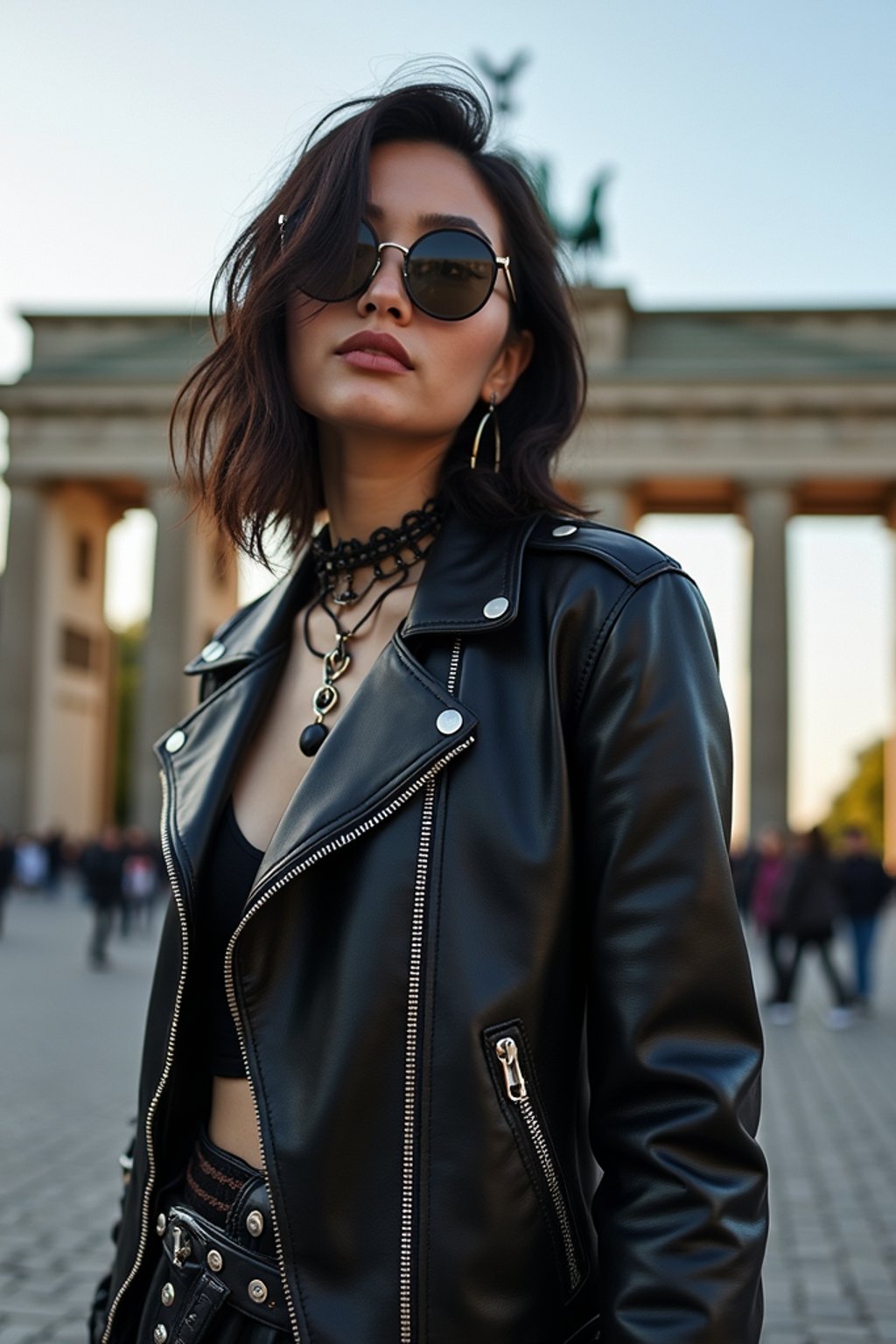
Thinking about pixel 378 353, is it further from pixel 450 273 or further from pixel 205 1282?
pixel 205 1282

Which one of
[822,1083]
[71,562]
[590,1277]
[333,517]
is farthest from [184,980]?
[71,562]

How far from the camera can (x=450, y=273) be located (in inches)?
82.0

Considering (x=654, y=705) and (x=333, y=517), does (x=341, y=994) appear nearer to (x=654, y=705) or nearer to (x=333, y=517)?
(x=654, y=705)

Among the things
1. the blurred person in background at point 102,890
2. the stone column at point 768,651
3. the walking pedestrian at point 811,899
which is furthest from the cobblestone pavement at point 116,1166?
the stone column at point 768,651

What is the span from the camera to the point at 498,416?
239 centimetres

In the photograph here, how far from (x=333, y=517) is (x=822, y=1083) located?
9817 mm

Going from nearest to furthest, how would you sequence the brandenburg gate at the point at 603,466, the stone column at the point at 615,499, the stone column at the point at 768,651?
the stone column at the point at 768,651 → the brandenburg gate at the point at 603,466 → the stone column at the point at 615,499

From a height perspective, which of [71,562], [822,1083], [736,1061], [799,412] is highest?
[799,412]

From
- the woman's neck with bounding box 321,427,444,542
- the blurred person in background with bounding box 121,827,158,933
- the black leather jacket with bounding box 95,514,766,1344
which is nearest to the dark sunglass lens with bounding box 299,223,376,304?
the woman's neck with bounding box 321,427,444,542

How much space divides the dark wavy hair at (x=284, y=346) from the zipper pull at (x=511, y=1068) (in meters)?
0.81

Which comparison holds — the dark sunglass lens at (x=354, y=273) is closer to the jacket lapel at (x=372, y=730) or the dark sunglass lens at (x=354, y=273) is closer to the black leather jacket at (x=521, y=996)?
the jacket lapel at (x=372, y=730)

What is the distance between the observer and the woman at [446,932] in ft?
5.24

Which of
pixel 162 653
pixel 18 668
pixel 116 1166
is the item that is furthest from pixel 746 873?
pixel 18 668

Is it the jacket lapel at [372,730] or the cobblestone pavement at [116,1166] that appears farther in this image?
the cobblestone pavement at [116,1166]
